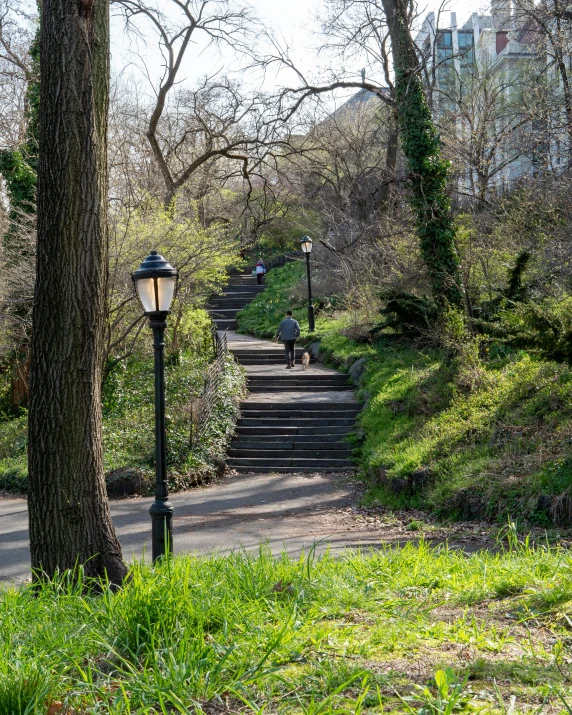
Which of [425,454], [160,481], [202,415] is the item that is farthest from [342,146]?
[160,481]

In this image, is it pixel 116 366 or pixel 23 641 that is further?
pixel 116 366

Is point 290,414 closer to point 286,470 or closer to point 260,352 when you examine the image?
point 286,470

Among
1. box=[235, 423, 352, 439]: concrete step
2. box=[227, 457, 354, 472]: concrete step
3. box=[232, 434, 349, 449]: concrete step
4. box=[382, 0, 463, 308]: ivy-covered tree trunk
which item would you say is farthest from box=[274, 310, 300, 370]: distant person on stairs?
box=[382, 0, 463, 308]: ivy-covered tree trunk

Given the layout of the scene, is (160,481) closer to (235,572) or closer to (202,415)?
(235,572)

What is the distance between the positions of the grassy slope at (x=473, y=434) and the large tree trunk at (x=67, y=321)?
21.7 feet

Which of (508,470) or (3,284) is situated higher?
(3,284)

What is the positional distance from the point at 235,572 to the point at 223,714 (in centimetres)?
173

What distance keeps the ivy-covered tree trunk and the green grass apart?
1349cm

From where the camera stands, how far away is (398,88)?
18234 mm

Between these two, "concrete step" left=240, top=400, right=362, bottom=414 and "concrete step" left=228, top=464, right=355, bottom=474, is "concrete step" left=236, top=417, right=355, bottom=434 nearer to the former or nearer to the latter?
"concrete step" left=240, top=400, right=362, bottom=414

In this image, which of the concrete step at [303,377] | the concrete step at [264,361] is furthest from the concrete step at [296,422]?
the concrete step at [264,361]

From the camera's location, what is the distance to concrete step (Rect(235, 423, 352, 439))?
1919 centimetres

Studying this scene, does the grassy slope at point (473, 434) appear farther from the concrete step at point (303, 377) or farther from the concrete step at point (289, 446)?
the concrete step at point (303, 377)

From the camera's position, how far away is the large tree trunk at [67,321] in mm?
6055
